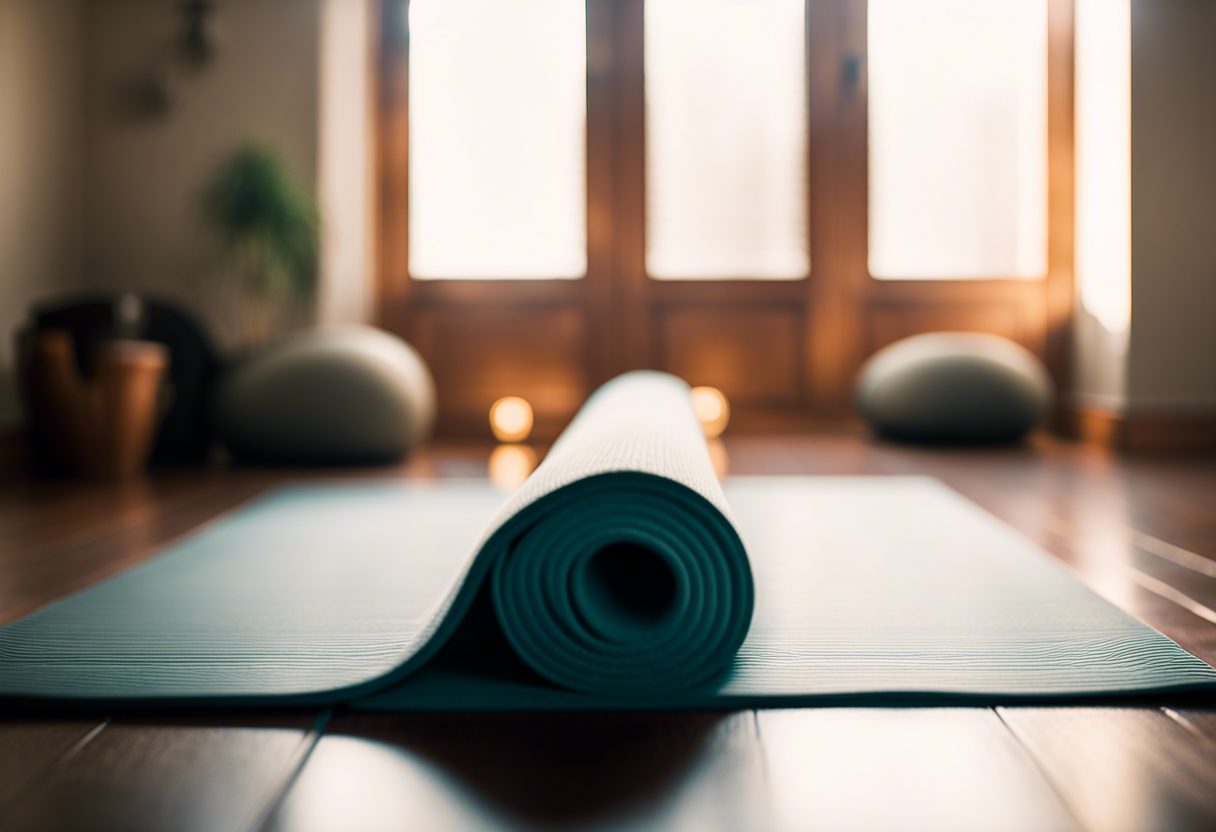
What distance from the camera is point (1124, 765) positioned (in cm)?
88

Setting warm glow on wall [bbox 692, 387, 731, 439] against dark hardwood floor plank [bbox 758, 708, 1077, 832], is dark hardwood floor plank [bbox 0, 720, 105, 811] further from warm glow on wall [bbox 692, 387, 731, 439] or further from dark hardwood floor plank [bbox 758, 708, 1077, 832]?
warm glow on wall [bbox 692, 387, 731, 439]

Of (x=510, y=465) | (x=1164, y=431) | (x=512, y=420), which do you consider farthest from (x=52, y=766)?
(x=1164, y=431)

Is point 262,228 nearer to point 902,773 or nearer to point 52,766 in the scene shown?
point 52,766

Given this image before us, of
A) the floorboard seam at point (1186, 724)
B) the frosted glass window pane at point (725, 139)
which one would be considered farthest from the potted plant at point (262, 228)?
the floorboard seam at point (1186, 724)

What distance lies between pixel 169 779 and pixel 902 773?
0.58 metres

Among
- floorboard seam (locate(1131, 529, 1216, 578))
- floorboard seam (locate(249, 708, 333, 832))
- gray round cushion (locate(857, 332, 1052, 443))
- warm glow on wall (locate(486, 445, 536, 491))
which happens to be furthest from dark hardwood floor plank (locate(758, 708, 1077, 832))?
gray round cushion (locate(857, 332, 1052, 443))

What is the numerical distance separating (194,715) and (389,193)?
11.0 feet

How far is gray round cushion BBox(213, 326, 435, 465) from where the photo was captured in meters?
3.21

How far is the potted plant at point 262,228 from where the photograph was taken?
3502 millimetres

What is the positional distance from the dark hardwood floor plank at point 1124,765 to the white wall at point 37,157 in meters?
3.05

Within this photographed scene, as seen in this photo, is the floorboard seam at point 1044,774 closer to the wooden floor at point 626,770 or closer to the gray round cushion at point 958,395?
the wooden floor at point 626,770

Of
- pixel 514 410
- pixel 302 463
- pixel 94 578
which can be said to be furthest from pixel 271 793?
pixel 514 410

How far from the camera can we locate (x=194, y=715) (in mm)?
1007

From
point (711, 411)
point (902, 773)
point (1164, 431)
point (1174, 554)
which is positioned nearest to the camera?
point (902, 773)
